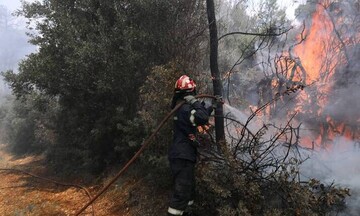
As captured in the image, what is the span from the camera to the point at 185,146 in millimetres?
5746

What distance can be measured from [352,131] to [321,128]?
3.21 feet

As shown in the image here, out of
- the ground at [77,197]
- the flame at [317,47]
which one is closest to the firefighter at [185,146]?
the ground at [77,197]

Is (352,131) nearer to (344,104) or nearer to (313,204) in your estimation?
(344,104)

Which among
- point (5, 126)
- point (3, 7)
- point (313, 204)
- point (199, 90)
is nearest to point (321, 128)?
point (199, 90)

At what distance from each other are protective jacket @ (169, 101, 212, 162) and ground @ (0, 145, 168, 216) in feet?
5.62

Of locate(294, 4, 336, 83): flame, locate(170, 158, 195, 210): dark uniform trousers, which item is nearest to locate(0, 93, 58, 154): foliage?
locate(170, 158, 195, 210): dark uniform trousers

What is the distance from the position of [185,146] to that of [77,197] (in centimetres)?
491

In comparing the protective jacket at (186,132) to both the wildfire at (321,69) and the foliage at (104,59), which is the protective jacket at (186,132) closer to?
the foliage at (104,59)

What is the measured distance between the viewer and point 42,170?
1396 centimetres

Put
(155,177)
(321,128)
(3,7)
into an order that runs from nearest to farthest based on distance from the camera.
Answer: (155,177), (321,128), (3,7)

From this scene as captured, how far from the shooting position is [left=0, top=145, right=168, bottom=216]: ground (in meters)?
7.46

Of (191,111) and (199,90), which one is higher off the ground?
(199,90)

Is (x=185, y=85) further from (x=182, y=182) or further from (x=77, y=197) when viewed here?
(x=77, y=197)

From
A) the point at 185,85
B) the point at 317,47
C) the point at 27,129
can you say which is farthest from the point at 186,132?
the point at 27,129
